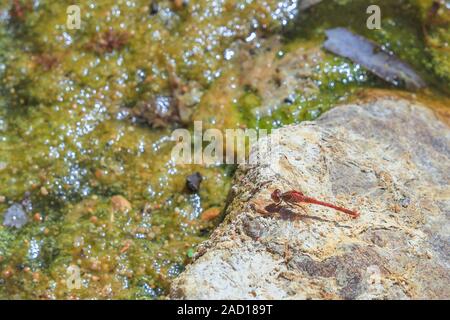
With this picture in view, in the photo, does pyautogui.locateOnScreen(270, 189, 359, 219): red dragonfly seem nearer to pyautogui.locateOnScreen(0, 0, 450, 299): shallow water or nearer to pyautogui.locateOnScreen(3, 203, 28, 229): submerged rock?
pyautogui.locateOnScreen(0, 0, 450, 299): shallow water

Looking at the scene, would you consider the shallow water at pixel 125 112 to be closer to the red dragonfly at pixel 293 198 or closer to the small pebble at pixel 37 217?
the small pebble at pixel 37 217

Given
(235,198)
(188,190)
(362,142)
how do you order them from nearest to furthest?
(235,198), (362,142), (188,190)

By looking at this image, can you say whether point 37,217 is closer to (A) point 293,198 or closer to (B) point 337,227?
(A) point 293,198

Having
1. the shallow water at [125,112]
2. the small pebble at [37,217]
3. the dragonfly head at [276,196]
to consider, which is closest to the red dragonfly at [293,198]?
the dragonfly head at [276,196]

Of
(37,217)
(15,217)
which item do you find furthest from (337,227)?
(15,217)
